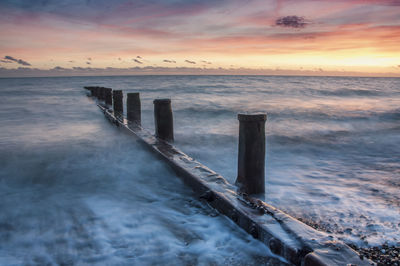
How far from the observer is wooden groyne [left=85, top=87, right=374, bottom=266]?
1.74 m

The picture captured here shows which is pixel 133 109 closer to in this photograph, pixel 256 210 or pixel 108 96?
pixel 108 96

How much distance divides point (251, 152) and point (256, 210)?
0.69 metres

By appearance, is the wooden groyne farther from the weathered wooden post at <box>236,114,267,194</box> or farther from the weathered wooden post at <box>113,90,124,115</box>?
the weathered wooden post at <box>113,90,124,115</box>

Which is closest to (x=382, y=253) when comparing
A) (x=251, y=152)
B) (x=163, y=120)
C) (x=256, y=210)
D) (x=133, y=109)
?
(x=256, y=210)

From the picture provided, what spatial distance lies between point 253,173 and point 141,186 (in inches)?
73.0

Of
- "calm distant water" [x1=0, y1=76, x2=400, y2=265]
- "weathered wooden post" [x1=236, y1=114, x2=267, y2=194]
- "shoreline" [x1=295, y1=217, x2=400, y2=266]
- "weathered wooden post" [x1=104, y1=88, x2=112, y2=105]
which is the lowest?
→ "calm distant water" [x1=0, y1=76, x2=400, y2=265]

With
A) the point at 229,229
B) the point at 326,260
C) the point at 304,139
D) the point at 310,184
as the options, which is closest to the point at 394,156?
the point at 304,139

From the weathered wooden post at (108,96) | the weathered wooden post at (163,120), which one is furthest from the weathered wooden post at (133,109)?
the weathered wooden post at (108,96)

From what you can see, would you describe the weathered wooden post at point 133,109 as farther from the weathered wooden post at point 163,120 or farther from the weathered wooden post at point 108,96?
the weathered wooden post at point 108,96

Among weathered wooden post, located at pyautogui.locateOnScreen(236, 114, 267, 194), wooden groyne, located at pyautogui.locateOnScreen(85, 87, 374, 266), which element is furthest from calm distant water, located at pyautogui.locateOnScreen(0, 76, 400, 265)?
weathered wooden post, located at pyautogui.locateOnScreen(236, 114, 267, 194)

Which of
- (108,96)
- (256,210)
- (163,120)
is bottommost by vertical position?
(256,210)

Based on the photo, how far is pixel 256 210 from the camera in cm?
240

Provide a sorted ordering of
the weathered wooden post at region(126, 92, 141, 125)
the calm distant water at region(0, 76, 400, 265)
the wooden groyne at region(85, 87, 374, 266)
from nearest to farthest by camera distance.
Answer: the wooden groyne at region(85, 87, 374, 266) < the calm distant water at region(0, 76, 400, 265) < the weathered wooden post at region(126, 92, 141, 125)

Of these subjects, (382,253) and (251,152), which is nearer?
(382,253)
